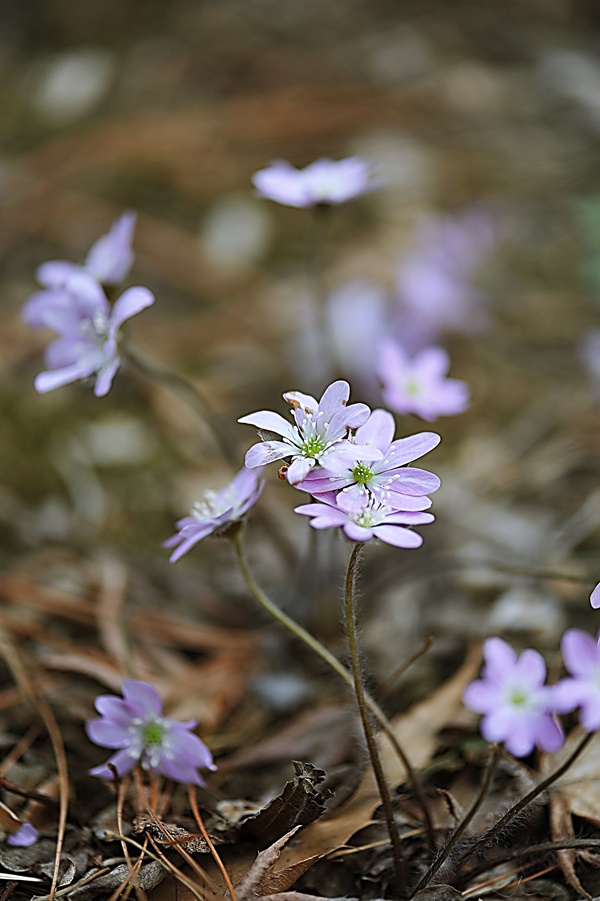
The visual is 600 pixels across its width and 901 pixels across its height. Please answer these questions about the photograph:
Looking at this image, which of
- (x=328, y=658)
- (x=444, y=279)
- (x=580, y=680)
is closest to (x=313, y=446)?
(x=328, y=658)

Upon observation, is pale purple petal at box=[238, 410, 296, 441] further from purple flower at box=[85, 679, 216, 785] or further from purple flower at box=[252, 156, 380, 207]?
purple flower at box=[252, 156, 380, 207]

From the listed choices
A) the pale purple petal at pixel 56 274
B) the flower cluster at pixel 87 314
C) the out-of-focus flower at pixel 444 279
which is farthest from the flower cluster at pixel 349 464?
the out-of-focus flower at pixel 444 279

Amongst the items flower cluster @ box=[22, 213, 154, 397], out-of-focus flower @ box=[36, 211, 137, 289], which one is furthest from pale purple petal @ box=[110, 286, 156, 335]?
out-of-focus flower @ box=[36, 211, 137, 289]

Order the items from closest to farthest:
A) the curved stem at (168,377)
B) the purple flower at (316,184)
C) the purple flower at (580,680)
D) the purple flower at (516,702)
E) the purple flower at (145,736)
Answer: the purple flower at (580,680)
the purple flower at (516,702)
the purple flower at (145,736)
the curved stem at (168,377)
the purple flower at (316,184)

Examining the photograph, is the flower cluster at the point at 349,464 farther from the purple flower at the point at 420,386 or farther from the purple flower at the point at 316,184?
the purple flower at the point at 316,184

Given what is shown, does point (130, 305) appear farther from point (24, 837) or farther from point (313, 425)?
point (24, 837)
